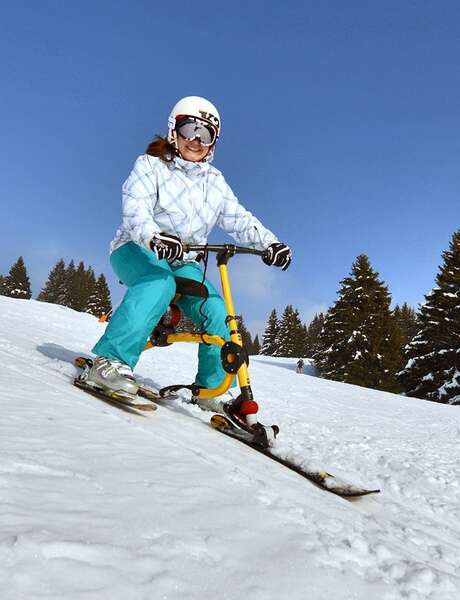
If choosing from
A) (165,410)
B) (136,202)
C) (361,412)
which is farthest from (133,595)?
(361,412)

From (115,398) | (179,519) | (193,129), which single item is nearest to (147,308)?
(115,398)

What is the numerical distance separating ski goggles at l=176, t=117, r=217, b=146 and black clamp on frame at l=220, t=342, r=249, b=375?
6.25ft

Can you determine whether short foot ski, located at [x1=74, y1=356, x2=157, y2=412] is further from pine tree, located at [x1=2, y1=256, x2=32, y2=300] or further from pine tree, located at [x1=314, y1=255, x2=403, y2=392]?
pine tree, located at [x1=2, y1=256, x2=32, y2=300]

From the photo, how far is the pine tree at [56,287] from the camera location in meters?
67.3

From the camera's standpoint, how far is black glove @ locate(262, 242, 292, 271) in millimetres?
3963

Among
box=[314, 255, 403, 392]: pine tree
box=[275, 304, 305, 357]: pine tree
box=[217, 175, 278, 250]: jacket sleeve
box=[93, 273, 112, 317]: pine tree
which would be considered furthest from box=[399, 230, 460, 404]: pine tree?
box=[93, 273, 112, 317]: pine tree

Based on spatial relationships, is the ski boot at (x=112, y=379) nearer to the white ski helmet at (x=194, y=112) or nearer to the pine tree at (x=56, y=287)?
the white ski helmet at (x=194, y=112)

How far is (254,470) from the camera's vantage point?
92.0 inches

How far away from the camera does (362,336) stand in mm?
26891

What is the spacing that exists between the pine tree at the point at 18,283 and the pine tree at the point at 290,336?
3329 cm

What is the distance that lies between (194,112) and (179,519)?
11.2 ft

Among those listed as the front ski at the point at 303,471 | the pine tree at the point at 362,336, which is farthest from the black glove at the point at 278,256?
the pine tree at the point at 362,336

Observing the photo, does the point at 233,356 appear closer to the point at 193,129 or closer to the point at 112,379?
the point at 112,379

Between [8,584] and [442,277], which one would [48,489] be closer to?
[8,584]
